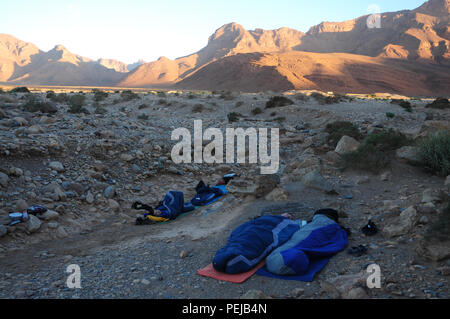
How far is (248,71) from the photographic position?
47.3 meters

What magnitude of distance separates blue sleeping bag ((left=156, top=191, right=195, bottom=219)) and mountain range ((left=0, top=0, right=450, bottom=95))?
37.9 m

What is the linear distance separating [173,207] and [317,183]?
234 cm

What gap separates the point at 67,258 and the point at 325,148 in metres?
6.60

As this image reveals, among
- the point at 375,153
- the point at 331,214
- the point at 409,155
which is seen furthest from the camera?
the point at 375,153

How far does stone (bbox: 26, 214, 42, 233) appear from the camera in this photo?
4160 mm

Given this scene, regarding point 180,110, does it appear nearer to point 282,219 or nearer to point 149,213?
point 149,213

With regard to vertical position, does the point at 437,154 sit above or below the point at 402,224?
above

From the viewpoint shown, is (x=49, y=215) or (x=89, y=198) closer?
(x=49, y=215)

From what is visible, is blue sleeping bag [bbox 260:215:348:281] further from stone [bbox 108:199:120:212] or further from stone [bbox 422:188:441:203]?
stone [bbox 108:199:120:212]

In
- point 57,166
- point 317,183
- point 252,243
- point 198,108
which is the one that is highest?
point 198,108

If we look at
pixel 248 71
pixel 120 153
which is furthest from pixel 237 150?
pixel 248 71

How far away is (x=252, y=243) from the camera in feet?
10.5

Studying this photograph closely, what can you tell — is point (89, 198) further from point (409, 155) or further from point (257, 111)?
point (257, 111)

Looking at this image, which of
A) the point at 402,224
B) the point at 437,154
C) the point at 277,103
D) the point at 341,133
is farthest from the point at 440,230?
the point at 277,103
